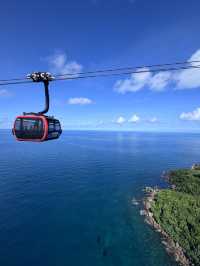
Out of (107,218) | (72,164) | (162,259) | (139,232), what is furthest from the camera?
(72,164)

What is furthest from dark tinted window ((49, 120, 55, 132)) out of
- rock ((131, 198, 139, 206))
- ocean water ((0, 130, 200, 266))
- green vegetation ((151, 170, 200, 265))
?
rock ((131, 198, 139, 206))

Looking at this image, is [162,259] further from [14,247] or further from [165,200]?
[14,247]

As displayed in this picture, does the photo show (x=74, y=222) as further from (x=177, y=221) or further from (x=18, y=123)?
(x=18, y=123)

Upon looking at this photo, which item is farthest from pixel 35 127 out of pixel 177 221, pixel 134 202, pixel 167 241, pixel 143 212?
pixel 134 202

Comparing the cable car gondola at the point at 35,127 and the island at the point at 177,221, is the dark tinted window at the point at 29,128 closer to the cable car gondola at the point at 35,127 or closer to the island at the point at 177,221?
the cable car gondola at the point at 35,127

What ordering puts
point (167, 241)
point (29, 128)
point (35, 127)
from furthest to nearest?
1. point (167, 241)
2. point (29, 128)
3. point (35, 127)

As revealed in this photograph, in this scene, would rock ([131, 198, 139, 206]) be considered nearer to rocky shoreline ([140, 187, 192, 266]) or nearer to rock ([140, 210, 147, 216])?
rocky shoreline ([140, 187, 192, 266])

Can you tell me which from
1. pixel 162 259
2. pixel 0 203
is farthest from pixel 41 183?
pixel 162 259

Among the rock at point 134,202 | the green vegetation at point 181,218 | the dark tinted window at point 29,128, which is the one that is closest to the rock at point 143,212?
the green vegetation at point 181,218
